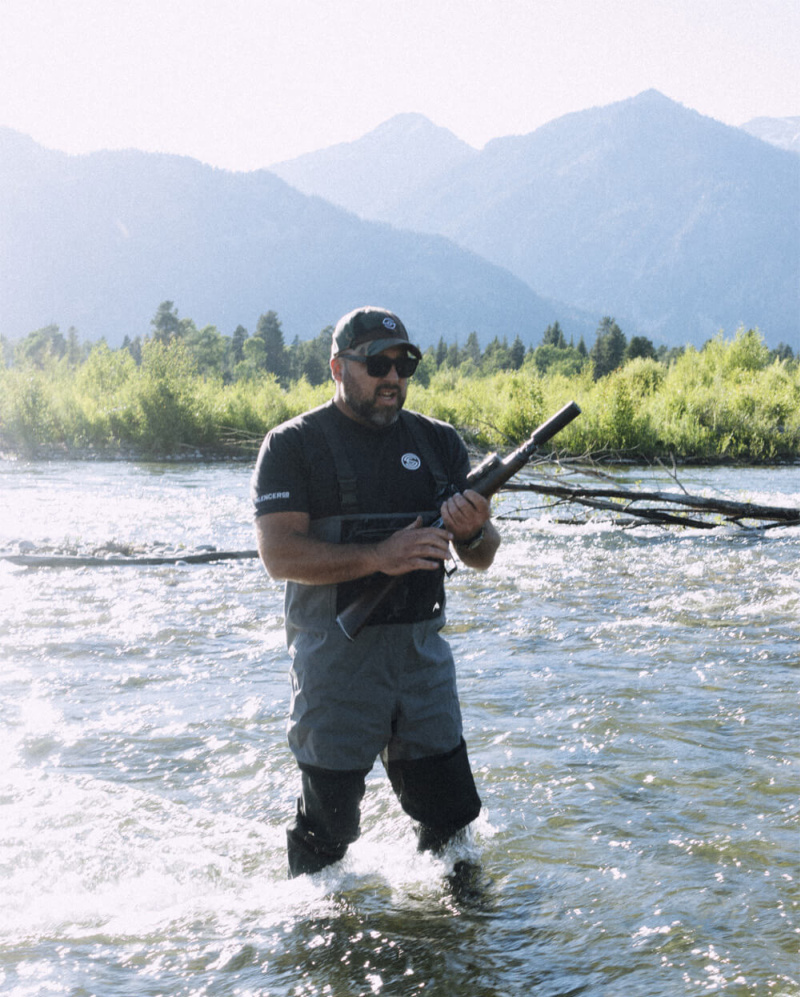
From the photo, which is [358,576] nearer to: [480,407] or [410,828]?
[410,828]

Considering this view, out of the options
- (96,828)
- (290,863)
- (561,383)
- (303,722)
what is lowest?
(96,828)

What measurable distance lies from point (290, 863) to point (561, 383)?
140 feet

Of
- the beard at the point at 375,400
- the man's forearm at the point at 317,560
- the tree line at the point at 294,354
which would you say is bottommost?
the man's forearm at the point at 317,560

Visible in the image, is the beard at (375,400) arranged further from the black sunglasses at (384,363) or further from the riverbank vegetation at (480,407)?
the riverbank vegetation at (480,407)

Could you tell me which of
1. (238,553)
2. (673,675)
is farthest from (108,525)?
(673,675)

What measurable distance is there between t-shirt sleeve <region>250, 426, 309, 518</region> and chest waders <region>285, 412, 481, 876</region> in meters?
0.12

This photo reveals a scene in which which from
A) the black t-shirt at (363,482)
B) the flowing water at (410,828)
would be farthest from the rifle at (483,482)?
the flowing water at (410,828)

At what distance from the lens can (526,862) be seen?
466 centimetres

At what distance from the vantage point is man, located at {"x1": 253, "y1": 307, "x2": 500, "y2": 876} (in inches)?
141

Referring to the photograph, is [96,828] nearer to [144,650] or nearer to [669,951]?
[669,951]

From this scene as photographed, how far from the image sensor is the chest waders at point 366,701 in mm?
3635

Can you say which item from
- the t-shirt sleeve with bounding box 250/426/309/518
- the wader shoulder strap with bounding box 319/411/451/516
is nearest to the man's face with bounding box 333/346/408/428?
the wader shoulder strap with bounding box 319/411/451/516

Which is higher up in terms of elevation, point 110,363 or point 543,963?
point 110,363

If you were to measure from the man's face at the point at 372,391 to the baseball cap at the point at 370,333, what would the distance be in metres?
0.04
